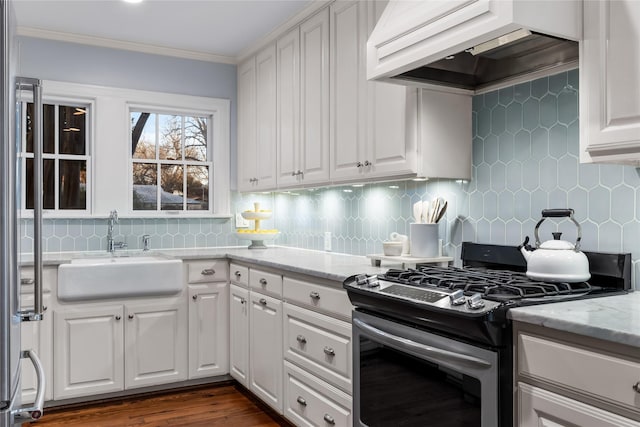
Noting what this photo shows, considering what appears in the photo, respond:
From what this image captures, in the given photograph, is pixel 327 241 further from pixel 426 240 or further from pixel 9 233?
pixel 9 233

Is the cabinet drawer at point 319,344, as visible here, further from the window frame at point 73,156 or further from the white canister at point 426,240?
the window frame at point 73,156

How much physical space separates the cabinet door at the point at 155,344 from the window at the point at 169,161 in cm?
104

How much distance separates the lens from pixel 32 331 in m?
3.21

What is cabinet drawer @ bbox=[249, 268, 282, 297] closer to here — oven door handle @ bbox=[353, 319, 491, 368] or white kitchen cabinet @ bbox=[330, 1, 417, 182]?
white kitchen cabinet @ bbox=[330, 1, 417, 182]

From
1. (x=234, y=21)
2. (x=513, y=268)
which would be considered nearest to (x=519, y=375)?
(x=513, y=268)

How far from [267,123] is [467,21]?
228 centimetres

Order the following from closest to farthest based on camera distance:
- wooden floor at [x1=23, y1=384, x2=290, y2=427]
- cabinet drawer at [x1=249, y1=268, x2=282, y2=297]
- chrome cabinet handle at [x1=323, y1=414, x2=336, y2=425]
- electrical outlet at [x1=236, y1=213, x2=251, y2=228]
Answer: chrome cabinet handle at [x1=323, y1=414, x2=336, y2=425], cabinet drawer at [x1=249, y1=268, x2=282, y2=297], wooden floor at [x1=23, y1=384, x2=290, y2=427], electrical outlet at [x1=236, y1=213, x2=251, y2=228]

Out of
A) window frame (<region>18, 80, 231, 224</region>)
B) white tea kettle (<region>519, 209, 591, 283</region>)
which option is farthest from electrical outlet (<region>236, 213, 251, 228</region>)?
white tea kettle (<region>519, 209, 591, 283</region>)

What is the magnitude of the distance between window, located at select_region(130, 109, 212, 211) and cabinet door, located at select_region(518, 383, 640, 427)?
3410 millimetres

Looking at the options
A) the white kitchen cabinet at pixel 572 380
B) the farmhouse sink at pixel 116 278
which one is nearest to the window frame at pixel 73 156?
the farmhouse sink at pixel 116 278

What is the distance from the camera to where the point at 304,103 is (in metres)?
3.44

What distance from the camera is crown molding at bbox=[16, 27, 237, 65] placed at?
3.88m

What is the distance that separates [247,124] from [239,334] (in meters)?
1.63

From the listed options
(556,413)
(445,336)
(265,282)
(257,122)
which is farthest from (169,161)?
(556,413)
